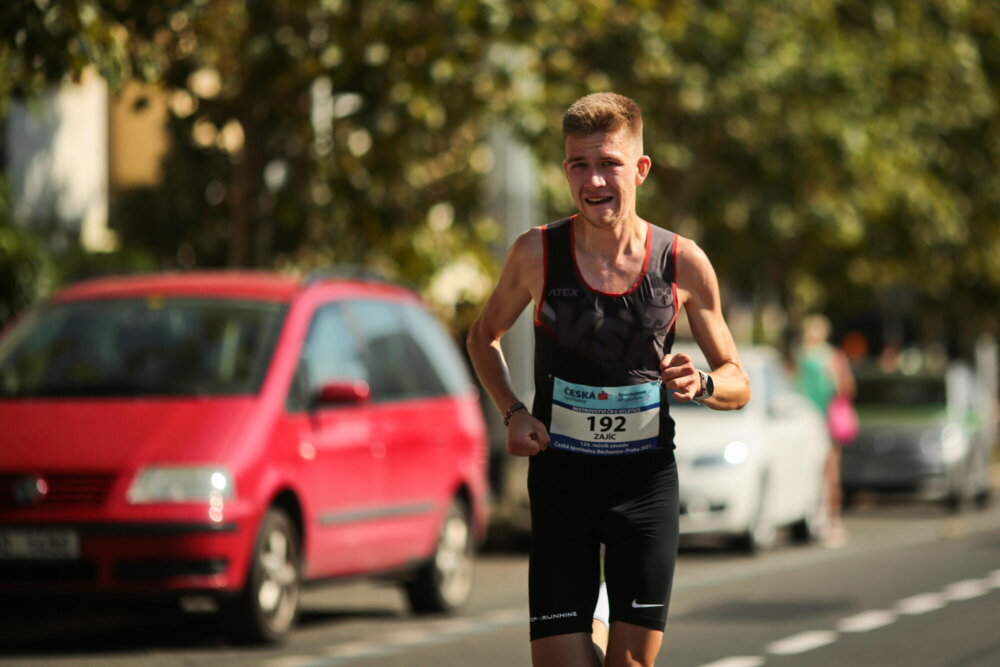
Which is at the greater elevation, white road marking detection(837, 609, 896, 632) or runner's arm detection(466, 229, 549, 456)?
runner's arm detection(466, 229, 549, 456)

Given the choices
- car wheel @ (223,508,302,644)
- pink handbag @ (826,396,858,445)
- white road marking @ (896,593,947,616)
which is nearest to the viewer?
car wheel @ (223,508,302,644)

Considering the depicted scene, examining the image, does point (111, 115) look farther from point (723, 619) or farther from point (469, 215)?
point (723, 619)

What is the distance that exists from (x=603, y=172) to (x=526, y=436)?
0.70 meters

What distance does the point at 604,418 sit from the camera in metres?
5.75

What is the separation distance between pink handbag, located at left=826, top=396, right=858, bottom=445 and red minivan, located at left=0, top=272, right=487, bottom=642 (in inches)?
292

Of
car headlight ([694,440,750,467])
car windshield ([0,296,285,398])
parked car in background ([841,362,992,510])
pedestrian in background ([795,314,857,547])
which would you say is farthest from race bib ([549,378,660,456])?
parked car in background ([841,362,992,510])

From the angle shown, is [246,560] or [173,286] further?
[173,286]

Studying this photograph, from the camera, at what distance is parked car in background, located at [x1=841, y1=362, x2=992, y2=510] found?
23953mm

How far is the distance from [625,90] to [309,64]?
5.75 meters

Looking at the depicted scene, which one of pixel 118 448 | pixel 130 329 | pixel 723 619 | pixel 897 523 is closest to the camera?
pixel 118 448

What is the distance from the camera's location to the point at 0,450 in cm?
1062

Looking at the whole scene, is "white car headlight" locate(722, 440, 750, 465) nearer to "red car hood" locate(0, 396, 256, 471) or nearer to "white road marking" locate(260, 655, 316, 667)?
"red car hood" locate(0, 396, 256, 471)

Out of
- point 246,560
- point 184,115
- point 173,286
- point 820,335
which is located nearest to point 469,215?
point 820,335

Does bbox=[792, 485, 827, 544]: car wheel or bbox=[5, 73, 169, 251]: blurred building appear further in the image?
bbox=[5, 73, 169, 251]: blurred building
